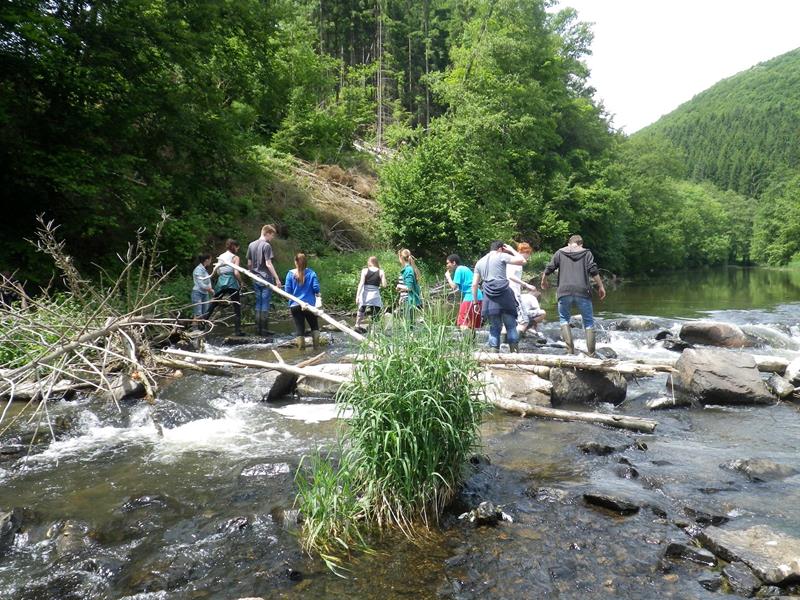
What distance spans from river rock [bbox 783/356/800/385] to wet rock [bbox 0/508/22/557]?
34.7ft

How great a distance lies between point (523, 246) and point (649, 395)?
3889 millimetres

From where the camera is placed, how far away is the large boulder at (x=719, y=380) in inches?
352

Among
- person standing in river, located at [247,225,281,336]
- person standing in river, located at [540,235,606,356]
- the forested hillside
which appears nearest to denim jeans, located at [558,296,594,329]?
person standing in river, located at [540,235,606,356]

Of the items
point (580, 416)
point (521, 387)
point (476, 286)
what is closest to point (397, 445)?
point (580, 416)

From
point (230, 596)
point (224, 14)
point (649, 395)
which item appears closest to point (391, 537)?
point (230, 596)

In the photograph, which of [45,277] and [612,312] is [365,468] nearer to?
[45,277]

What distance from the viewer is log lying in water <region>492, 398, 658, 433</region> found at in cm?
751

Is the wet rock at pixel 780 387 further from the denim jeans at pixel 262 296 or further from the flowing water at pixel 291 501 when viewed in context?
the denim jeans at pixel 262 296

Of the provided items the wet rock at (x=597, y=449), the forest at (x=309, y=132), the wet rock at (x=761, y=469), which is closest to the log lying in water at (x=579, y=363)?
the wet rock at (x=597, y=449)

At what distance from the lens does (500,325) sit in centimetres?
1041

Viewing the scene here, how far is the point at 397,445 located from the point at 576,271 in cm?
708

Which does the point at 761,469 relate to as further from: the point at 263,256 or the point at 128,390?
the point at 263,256

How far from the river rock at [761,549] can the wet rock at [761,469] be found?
137cm

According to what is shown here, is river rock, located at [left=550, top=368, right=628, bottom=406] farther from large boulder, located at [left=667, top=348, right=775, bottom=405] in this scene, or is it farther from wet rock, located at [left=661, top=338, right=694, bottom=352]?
wet rock, located at [left=661, top=338, right=694, bottom=352]
